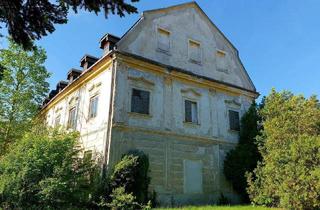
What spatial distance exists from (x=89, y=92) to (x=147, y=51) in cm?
453

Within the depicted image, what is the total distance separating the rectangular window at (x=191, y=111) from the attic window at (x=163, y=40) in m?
3.65

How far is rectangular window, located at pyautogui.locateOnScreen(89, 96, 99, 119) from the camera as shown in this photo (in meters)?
18.1

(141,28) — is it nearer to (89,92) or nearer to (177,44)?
(177,44)

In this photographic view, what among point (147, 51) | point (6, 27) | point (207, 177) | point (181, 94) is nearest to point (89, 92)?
point (147, 51)

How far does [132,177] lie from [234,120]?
9.63m

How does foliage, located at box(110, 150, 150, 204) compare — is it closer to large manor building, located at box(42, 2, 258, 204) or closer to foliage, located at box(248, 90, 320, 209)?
large manor building, located at box(42, 2, 258, 204)

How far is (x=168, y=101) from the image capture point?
18281mm

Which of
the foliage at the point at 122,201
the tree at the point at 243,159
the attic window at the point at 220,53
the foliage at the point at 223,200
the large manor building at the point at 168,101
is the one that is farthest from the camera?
the attic window at the point at 220,53

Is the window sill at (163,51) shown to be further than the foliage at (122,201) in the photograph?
Yes

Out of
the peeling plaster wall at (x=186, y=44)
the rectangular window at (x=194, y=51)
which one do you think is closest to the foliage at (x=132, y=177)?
the peeling plaster wall at (x=186, y=44)

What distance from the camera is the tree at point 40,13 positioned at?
5.72 metres

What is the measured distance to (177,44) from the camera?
66.3ft

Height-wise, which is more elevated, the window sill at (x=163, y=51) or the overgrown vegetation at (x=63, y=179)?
the window sill at (x=163, y=51)

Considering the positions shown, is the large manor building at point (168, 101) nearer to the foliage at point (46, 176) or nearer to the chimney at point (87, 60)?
the chimney at point (87, 60)
